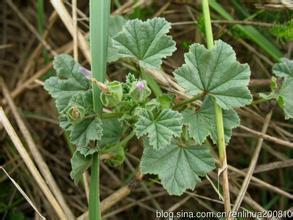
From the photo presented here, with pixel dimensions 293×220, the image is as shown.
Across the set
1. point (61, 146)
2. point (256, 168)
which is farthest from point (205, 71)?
point (61, 146)

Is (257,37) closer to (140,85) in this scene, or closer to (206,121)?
(206,121)

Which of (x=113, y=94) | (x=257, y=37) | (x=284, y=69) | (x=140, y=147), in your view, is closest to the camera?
(x=113, y=94)

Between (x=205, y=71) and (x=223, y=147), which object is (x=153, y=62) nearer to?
(x=205, y=71)

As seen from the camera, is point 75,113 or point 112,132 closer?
point 75,113

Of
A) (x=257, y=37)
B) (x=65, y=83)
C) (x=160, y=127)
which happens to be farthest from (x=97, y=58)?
(x=257, y=37)

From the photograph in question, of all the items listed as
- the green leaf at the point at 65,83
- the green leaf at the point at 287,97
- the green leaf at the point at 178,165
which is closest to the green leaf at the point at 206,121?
the green leaf at the point at 178,165

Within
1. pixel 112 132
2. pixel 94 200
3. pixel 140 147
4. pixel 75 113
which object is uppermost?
pixel 75 113

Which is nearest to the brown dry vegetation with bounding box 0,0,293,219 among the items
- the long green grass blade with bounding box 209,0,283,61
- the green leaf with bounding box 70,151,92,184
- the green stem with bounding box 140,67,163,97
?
the long green grass blade with bounding box 209,0,283,61

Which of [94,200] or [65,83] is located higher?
[65,83]
